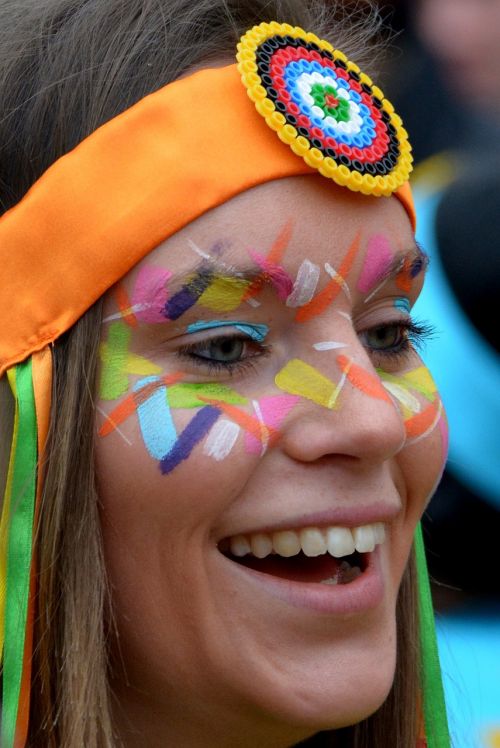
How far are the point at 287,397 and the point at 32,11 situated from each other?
2.53 feet

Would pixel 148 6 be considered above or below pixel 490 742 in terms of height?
above

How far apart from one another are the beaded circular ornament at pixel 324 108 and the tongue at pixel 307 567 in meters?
0.58

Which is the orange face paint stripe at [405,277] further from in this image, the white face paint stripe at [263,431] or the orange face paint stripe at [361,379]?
the white face paint stripe at [263,431]

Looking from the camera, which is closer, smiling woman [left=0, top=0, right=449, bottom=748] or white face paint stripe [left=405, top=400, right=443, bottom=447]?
smiling woman [left=0, top=0, right=449, bottom=748]

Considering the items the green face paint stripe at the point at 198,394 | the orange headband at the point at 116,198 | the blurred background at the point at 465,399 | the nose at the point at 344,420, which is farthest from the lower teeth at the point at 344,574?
the blurred background at the point at 465,399

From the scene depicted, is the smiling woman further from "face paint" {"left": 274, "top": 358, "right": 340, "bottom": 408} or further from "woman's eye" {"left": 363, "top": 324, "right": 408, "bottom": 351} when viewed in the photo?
"woman's eye" {"left": 363, "top": 324, "right": 408, "bottom": 351}

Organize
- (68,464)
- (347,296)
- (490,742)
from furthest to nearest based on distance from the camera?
1. (490,742)
2. (347,296)
3. (68,464)

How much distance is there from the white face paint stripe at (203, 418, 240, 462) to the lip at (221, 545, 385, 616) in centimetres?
16

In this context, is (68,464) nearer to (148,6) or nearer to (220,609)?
(220,609)

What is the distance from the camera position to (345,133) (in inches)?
70.4

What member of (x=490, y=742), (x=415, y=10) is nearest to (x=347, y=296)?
(x=490, y=742)

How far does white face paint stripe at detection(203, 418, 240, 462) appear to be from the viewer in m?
1.62

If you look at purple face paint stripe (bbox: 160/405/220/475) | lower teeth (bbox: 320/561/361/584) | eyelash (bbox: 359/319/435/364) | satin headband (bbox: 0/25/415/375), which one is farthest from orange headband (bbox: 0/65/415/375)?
lower teeth (bbox: 320/561/361/584)

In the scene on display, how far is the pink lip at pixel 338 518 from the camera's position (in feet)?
5.41
